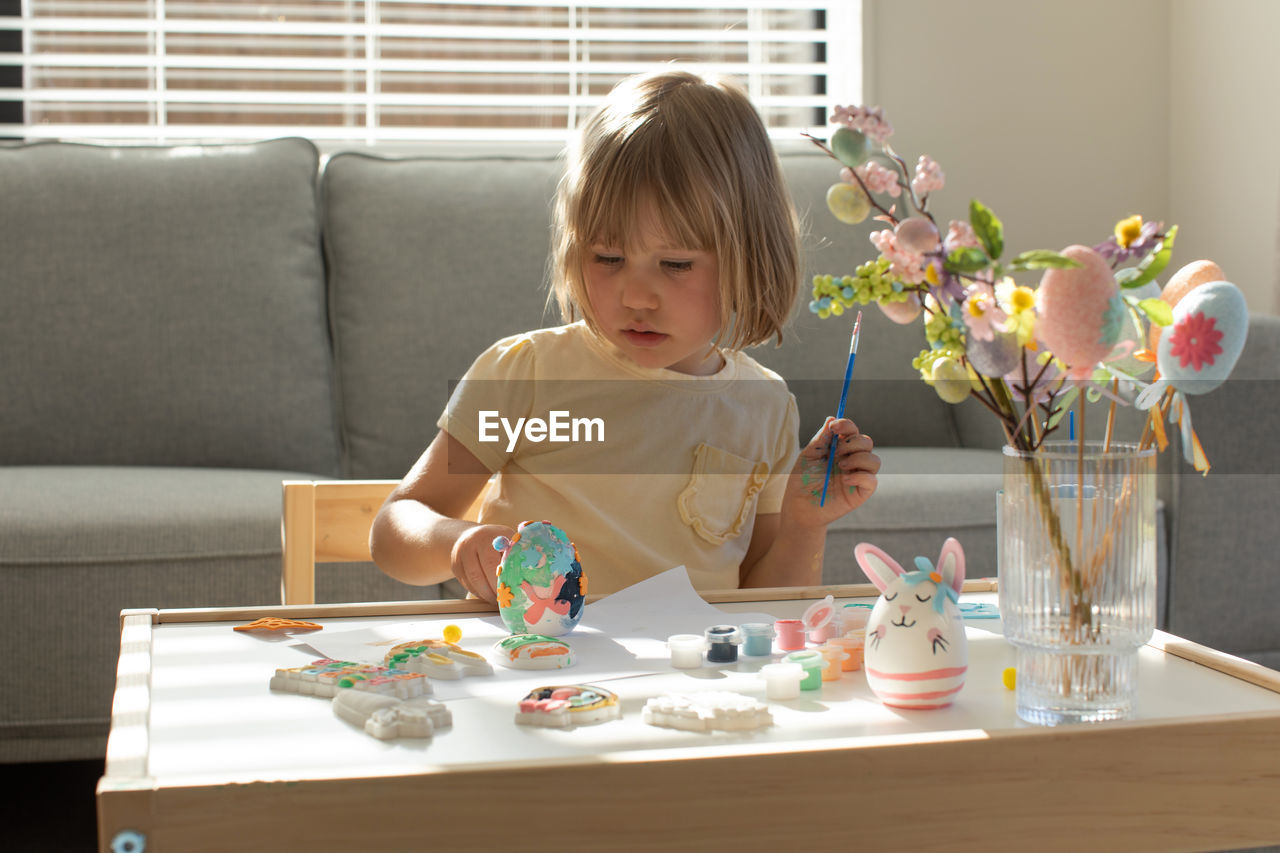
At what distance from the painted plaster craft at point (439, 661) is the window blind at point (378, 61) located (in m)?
→ 2.11

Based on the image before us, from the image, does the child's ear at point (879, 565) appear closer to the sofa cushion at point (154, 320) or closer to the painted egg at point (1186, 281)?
the painted egg at point (1186, 281)

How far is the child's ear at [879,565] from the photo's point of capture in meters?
0.70

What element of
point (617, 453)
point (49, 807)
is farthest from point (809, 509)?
point (49, 807)

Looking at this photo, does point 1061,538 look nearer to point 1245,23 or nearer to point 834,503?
point 834,503

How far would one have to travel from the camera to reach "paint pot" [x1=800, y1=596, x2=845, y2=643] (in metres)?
0.83

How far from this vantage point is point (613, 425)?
1.27m

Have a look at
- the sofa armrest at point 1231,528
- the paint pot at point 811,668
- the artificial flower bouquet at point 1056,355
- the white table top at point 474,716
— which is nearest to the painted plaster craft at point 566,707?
the white table top at point 474,716

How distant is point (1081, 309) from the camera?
1.88 feet

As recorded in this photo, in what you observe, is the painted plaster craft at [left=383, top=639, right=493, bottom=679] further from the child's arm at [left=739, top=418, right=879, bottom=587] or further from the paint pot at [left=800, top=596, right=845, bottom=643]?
the child's arm at [left=739, top=418, right=879, bottom=587]

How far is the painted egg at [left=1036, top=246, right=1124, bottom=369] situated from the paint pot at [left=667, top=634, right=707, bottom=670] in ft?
1.00

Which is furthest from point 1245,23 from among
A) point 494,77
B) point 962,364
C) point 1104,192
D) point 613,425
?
point 962,364

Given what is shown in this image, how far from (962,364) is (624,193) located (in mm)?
517

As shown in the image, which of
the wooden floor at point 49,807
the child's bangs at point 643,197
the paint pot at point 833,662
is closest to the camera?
the paint pot at point 833,662

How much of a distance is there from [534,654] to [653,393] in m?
0.55
